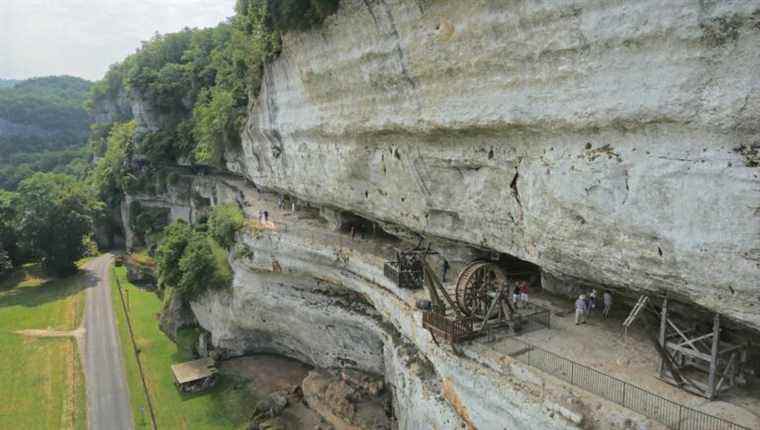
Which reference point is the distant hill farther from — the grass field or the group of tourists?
the group of tourists

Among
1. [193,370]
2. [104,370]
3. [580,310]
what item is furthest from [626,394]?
[104,370]

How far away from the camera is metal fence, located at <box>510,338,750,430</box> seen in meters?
10.2

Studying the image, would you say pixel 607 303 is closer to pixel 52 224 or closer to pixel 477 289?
pixel 477 289

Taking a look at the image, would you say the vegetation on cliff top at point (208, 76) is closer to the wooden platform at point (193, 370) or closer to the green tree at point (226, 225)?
the green tree at point (226, 225)

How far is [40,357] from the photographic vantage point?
33.6 m

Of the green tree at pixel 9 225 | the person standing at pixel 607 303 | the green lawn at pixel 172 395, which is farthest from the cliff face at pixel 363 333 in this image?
the green tree at pixel 9 225

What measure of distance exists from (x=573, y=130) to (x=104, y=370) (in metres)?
30.0

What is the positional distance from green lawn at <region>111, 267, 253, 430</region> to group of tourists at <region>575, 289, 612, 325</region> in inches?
660

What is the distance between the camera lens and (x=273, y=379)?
28.3 meters

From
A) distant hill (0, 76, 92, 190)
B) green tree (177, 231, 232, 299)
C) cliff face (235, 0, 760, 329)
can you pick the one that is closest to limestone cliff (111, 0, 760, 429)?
cliff face (235, 0, 760, 329)

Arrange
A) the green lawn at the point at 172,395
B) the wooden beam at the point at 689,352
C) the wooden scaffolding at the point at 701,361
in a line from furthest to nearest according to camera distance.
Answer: the green lawn at the point at 172,395
the wooden beam at the point at 689,352
the wooden scaffolding at the point at 701,361

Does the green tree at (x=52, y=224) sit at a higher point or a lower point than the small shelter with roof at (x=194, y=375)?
higher

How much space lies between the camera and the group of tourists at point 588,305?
15.5m

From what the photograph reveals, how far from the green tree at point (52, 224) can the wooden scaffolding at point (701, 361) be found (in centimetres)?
5332
